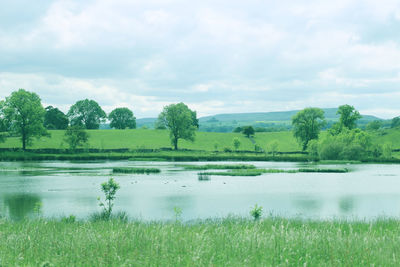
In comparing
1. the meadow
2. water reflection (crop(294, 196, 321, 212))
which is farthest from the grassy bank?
water reflection (crop(294, 196, 321, 212))

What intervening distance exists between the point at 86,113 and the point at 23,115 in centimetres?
6452

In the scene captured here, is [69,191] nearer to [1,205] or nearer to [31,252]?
Answer: [1,205]

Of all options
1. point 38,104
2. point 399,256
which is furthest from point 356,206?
point 38,104

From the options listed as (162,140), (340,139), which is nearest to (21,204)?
(340,139)

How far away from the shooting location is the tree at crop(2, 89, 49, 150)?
280 ft

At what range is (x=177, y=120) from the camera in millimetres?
105438

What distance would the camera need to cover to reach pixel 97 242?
8156 millimetres

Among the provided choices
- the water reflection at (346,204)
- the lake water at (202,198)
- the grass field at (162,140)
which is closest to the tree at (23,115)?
the grass field at (162,140)

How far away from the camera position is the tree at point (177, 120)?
10585 centimetres

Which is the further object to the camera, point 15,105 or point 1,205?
point 15,105

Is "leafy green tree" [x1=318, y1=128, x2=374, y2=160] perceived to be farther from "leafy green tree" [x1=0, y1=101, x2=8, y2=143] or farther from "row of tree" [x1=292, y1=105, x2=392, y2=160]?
"leafy green tree" [x1=0, y1=101, x2=8, y2=143]

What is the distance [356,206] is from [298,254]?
69.5ft

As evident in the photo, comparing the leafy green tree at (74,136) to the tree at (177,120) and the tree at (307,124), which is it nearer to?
the tree at (177,120)

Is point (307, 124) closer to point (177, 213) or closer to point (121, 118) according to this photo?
point (121, 118)
